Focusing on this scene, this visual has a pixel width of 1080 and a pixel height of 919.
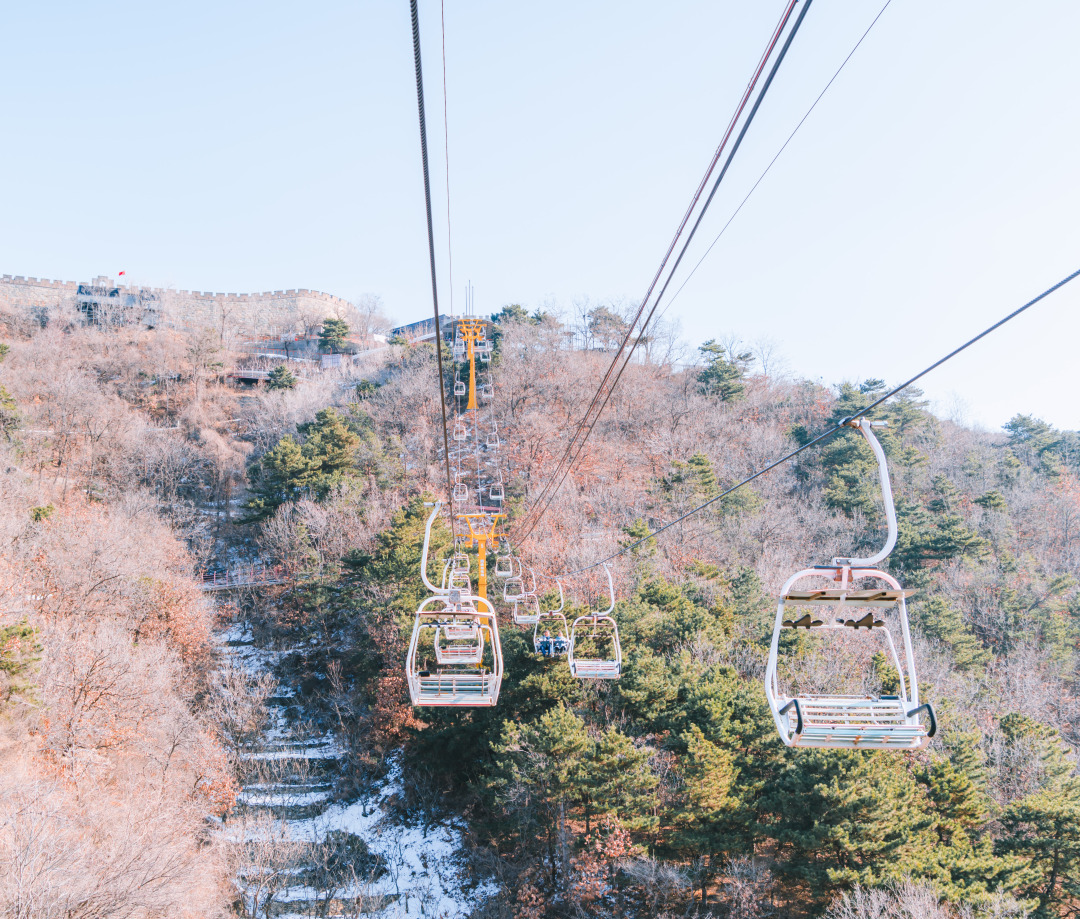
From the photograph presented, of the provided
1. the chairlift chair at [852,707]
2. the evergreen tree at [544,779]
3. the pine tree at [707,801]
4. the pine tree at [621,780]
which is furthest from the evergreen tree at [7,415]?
the chairlift chair at [852,707]

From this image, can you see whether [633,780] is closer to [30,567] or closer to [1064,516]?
[30,567]

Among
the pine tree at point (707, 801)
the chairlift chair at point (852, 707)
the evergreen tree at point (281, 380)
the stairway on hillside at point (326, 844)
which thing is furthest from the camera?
the evergreen tree at point (281, 380)

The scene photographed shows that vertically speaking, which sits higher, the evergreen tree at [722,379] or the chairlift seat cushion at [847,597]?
the evergreen tree at [722,379]

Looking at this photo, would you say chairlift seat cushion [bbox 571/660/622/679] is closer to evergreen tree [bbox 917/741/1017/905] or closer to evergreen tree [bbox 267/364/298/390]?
evergreen tree [bbox 917/741/1017/905]

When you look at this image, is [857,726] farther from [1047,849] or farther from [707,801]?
[1047,849]

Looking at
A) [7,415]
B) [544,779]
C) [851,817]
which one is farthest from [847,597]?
[7,415]

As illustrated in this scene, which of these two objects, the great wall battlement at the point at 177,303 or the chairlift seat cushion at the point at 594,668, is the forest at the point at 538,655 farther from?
the great wall battlement at the point at 177,303

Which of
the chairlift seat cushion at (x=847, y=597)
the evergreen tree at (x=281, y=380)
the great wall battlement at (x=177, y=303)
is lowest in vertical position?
the chairlift seat cushion at (x=847, y=597)
